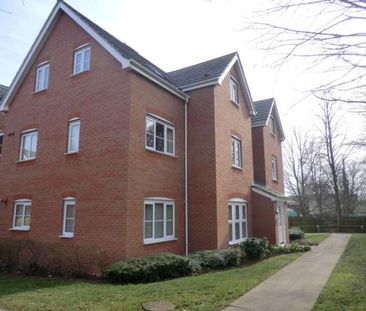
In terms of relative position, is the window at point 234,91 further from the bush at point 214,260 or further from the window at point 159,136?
the bush at point 214,260

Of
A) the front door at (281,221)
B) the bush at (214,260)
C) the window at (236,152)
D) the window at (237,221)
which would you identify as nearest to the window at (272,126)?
the front door at (281,221)

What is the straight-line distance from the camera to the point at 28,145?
15562 millimetres

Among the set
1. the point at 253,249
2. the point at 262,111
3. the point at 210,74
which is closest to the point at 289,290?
the point at 253,249

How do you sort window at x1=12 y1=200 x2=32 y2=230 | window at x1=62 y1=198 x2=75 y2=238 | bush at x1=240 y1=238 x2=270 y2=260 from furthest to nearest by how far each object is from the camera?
bush at x1=240 y1=238 x2=270 y2=260 → window at x1=12 y1=200 x2=32 y2=230 → window at x1=62 y1=198 x2=75 y2=238

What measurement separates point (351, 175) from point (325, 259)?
4442 centimetres

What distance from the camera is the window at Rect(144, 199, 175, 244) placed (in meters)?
12.4

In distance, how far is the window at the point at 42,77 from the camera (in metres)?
15.5

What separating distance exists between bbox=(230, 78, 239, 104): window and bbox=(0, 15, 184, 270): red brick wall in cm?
381

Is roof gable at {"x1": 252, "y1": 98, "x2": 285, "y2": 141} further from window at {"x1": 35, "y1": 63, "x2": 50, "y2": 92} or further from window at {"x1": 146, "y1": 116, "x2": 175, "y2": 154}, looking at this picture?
window at {"x1": 35, "y1": 63, "x2": 50, "y2": 92}

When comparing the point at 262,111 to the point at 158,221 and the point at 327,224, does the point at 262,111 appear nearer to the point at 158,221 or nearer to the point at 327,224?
the point at 158,221

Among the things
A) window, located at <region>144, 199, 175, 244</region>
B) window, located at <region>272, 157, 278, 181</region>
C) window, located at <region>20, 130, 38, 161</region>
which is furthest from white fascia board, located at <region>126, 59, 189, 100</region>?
window, located at <region>272, 157, 278, 181</region>

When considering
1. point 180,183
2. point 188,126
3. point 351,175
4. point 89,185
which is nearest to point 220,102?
point 188,126

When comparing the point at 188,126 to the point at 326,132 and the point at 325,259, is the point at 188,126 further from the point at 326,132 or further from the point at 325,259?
the point at 326,132

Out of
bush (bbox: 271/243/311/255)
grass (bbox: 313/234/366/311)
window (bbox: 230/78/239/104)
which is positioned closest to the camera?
grass (bbox: 313/234/366/311)
